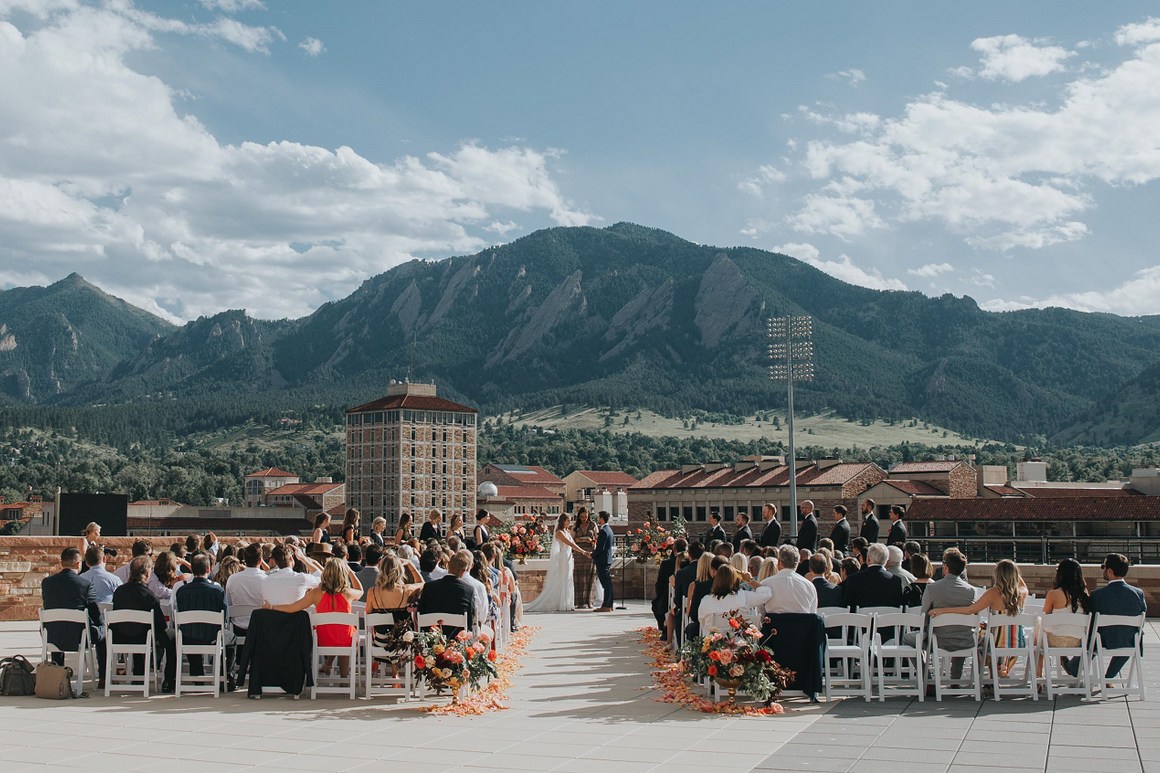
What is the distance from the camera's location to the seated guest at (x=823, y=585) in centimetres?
1218

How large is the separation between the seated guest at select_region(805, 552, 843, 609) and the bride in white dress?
345 inches

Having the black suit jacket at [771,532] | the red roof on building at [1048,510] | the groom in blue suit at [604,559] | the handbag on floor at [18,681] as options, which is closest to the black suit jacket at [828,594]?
the black suit jacket at [771,532]

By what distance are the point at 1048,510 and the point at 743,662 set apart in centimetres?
5120

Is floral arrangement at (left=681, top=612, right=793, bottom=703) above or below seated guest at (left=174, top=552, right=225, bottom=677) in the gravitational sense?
below

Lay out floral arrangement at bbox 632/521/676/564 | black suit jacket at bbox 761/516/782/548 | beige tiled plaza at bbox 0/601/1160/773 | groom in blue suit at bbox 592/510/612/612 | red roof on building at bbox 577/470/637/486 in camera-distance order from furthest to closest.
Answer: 1. red roof on building at bbox 577/470/637/486
2. floral arrangement at bbox 632/521/676/564
3. groom in blue suit at bbox 592/510/612/612
4. black suit jacket at bbox 761/516/782/548
5. beige tiled plaza at bbox 0/601/1160/773

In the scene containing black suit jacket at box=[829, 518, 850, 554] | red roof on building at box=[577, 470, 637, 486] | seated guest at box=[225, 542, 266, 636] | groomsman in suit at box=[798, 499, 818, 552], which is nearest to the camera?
seated guest at box=[225, 542, 266, 636]

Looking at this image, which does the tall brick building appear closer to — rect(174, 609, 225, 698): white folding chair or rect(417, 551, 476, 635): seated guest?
rect(174, 609, 225, 698): white folding chair

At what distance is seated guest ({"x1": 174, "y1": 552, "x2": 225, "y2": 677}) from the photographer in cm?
1099

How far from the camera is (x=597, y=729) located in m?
9.27

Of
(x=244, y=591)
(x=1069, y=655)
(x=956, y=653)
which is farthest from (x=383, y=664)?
(x=1069, y=655)

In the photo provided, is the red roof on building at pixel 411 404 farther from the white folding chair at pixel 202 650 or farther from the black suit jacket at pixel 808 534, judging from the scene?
the white folding chair at pixel 202 650

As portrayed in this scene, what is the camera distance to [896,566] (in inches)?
490

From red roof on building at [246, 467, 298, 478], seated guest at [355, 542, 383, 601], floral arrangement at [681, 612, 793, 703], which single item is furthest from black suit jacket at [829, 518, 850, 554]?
red roof on building at [246, 467, 298, 478]

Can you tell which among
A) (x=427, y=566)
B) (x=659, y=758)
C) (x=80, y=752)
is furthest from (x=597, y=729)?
(x=80, y=752)
